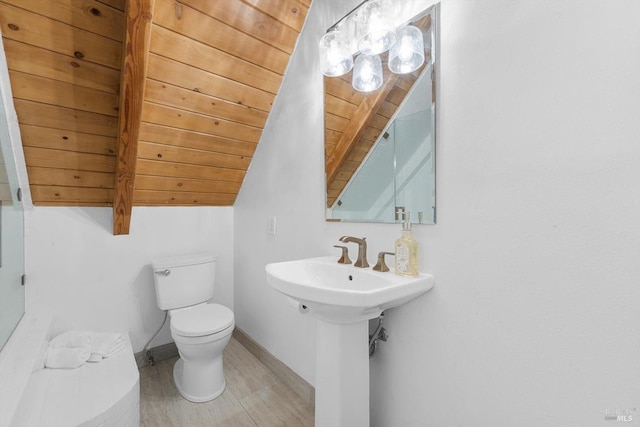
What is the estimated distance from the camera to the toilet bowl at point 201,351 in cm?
159

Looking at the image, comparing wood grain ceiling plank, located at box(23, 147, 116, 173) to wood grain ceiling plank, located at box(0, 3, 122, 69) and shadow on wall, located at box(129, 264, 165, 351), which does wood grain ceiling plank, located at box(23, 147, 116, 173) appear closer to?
wood grain ceiling plank, located at box(0, 3, 122, 69)

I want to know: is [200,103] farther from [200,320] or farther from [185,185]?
[200,320]

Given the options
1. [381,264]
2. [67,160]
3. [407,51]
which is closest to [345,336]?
[381,264]

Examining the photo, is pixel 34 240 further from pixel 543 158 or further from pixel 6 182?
pixel 543 158

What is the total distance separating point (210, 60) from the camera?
154 cm

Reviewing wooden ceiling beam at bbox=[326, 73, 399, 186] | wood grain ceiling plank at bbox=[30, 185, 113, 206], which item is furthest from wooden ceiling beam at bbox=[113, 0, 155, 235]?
wooden ceiling beam at bbox=[326, 73, 399, 186]

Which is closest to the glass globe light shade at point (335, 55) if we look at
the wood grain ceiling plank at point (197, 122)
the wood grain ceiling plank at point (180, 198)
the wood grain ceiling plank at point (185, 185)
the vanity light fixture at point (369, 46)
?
the vanity light fixture at point (369, 46)

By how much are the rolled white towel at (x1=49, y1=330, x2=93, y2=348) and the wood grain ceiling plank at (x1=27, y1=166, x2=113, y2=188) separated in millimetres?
908

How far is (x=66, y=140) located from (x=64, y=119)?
0.13m

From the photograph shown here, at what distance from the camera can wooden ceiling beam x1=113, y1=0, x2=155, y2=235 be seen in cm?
110

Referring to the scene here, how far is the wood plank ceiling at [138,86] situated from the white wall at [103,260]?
0.12m

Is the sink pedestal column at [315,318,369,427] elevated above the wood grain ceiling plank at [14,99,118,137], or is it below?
below

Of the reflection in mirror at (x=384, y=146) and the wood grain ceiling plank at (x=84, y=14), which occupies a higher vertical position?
the wood grain ceiling plank at (x=84, y=14)

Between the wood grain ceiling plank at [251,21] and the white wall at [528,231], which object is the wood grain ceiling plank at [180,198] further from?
the white wall at [528,231]
